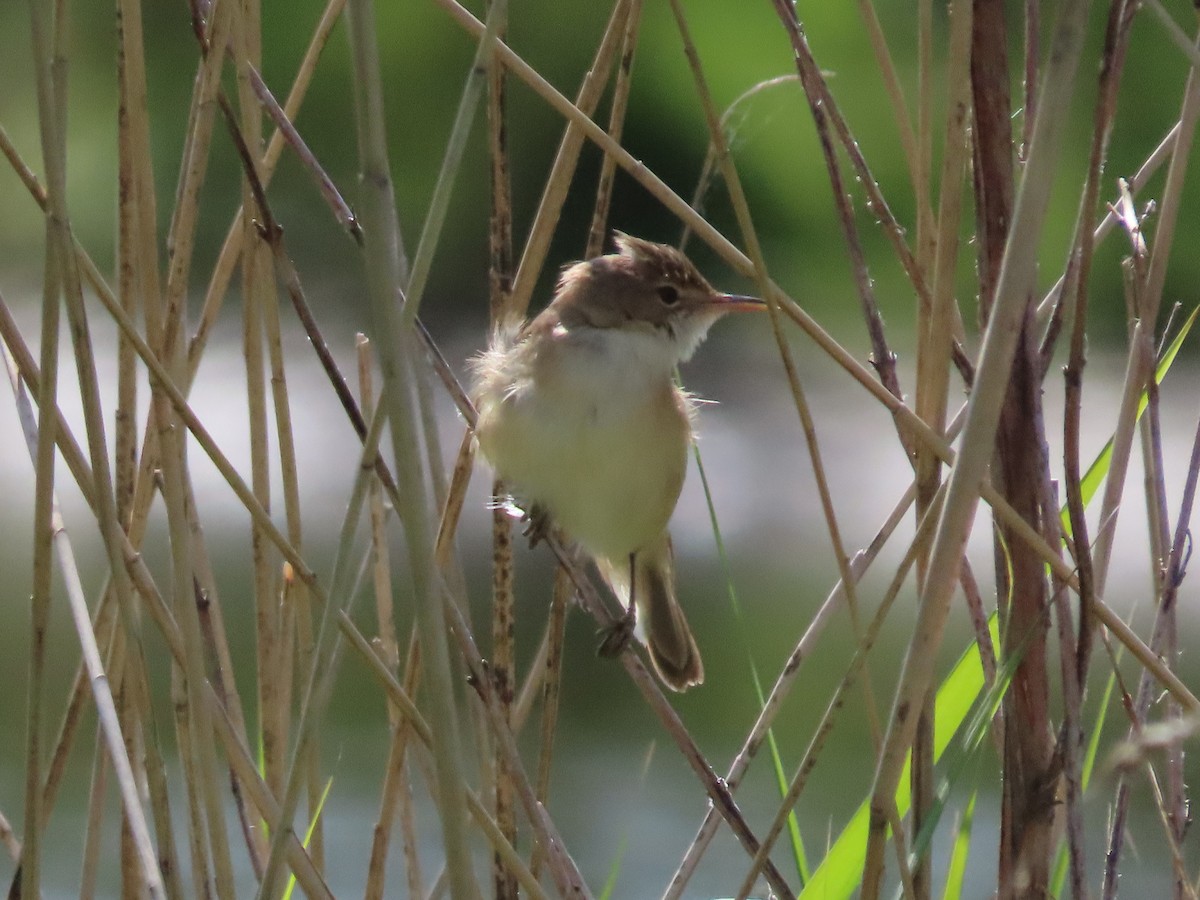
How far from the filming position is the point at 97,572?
19.7ft

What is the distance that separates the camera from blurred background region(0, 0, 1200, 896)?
5133 mm

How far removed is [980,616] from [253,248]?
3.36 feet

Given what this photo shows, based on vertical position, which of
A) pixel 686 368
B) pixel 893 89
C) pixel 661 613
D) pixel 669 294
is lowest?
pixel 686 368

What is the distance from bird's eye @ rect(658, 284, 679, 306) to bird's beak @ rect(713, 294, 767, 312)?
7 cm

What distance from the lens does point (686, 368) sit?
8398 millimetres

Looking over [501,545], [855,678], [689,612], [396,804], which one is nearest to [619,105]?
[501,545]

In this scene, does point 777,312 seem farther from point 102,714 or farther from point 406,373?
point 102,714

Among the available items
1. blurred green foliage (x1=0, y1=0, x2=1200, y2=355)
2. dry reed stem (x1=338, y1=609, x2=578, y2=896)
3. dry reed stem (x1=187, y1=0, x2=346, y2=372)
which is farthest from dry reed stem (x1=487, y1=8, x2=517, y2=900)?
blurred green foliage (x1=0, y1=0, x2=1200, y2=355)

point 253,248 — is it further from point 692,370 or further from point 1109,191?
point 692,370

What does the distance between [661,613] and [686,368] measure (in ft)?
18.6

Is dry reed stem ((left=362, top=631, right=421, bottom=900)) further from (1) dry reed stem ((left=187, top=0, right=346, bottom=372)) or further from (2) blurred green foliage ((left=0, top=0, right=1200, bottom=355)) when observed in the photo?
(2) blurred green foliage ((left=0, top=0, right=1200, bottom=355))

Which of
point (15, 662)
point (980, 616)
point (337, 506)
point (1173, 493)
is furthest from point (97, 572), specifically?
point (980, 616)

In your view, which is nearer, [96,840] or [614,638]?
[96,840]

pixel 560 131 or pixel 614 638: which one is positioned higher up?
pixel 560 131
